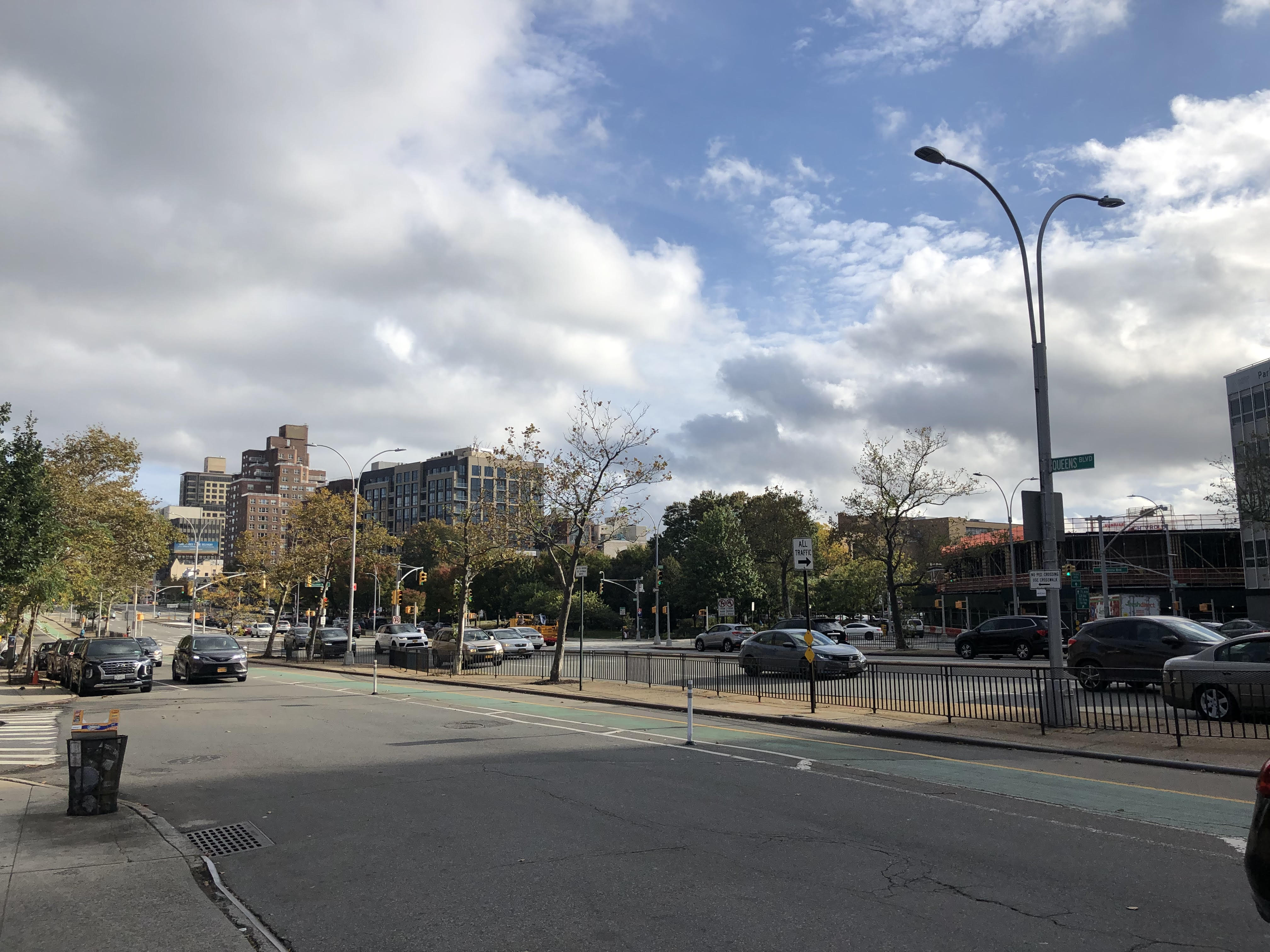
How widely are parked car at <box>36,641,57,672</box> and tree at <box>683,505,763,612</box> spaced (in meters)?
46.5

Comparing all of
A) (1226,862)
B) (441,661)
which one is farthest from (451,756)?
(441,661)

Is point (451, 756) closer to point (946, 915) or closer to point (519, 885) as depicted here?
point (519, 885)

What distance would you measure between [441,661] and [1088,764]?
2729 centimetres

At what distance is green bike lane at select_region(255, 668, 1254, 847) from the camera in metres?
9.07

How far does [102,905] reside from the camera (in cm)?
611

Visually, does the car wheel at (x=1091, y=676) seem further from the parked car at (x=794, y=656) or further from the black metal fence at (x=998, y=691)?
the parked car at (x=794, y=656)

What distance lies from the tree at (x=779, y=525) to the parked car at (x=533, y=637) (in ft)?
67.9

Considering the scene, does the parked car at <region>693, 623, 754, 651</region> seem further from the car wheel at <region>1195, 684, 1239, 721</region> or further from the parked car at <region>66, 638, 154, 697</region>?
the car wheel at <region>1195, 684, 1239, 721</region>

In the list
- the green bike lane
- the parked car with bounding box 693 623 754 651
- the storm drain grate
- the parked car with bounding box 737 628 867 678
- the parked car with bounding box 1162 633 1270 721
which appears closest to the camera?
the storm drain grate

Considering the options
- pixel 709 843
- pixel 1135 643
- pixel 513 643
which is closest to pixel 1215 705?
pixel 1135 643

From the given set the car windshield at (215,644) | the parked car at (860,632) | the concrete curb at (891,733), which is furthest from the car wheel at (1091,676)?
the parked car at (860,632)

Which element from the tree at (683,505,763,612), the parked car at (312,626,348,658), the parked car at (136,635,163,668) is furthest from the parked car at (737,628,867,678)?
the tree at (683,505,763,612)

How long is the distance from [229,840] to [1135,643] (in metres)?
19.0

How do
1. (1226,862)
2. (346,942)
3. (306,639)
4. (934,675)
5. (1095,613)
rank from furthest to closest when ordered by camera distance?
1. (306,639)
2. (1095,613)
3. (934,675)
4. (1226,862)
5. (346,942)
